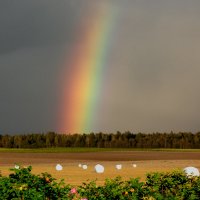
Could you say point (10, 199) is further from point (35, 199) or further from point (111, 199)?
point (111, 199)

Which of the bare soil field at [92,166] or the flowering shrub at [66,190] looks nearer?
the flowering shrub at [66,190]

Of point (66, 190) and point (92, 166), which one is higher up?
point (92, 166)

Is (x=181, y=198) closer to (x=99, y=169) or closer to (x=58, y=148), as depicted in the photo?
(x=99, y=169)

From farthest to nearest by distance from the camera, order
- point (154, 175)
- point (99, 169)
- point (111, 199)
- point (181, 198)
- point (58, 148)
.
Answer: point (58, 148) → point (99, 169) → point (154, 175) → point (181, 198) → point (111, 199)

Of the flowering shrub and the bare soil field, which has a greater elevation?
the bare soil field

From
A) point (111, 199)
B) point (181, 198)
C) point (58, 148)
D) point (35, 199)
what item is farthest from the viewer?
point (58, 148)

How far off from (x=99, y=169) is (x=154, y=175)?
2780cm

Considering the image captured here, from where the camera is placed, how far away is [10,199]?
17438 mm

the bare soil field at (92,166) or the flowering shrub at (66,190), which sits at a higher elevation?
the bare soil field at (92,166)

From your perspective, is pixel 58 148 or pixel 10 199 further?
pixel 58 148

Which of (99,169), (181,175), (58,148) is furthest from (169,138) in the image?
(181,175)

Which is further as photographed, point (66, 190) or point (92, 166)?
point (92, 166)

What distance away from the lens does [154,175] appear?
20688 mm

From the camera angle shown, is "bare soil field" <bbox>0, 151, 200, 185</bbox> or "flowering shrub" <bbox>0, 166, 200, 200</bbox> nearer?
"flowering shrub" <bbox>0, 166, 200, 200</bbox>
